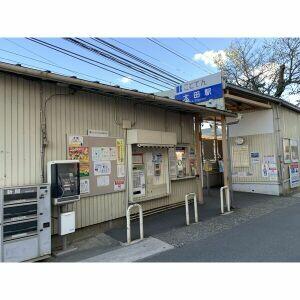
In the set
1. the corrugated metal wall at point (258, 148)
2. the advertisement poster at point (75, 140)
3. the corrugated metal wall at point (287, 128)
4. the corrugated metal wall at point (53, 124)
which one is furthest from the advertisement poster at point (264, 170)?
the advertisement poster at point (75, 140)

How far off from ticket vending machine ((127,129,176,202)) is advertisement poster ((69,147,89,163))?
1372mm

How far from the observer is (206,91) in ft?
35.0

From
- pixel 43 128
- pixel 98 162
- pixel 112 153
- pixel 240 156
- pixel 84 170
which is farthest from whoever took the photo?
pixel 240 156

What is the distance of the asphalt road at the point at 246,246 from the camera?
5.34m

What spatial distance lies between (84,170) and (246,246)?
3.95 m

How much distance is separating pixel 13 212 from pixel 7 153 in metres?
1.18

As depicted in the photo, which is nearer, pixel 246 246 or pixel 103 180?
pixel 246 246

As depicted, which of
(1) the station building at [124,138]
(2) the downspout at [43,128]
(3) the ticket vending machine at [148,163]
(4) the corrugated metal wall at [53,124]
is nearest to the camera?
(4) the corrugated metal wall at [53,124]

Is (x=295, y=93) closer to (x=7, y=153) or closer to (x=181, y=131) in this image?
(x=181, y=131)

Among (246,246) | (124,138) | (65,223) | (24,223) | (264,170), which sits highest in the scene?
(124,138)

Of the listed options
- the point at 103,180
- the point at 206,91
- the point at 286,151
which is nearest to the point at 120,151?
the point at 103,180

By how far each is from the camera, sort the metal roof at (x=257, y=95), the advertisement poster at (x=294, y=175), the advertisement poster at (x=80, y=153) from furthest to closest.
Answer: the advertisement poster at (x=294, y=175) → the metal roof at (x=257, y=95) → the advertisement poster at (x=80, y=153)

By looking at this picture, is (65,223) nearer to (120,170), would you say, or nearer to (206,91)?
(120,170)

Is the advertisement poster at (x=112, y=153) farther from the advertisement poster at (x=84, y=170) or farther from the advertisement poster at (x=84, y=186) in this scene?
the advertisement poster at (x=84, y=186)
